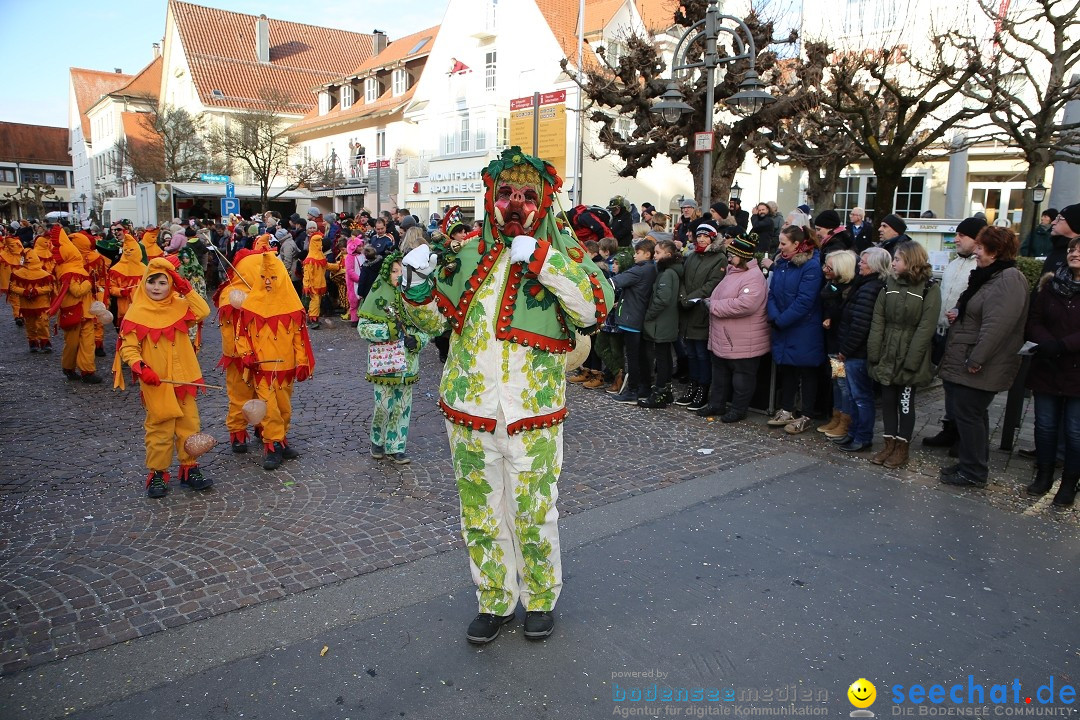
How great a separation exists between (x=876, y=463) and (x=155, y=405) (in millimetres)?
5776

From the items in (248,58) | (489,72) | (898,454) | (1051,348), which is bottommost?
(898,454)

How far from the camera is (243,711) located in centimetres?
305

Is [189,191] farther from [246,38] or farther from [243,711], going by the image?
[243,711]

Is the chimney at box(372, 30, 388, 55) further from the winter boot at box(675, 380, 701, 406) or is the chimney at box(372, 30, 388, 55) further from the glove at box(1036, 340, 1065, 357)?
the glove at box(1036, 340, 1065, 357)

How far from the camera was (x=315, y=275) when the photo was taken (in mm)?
14281

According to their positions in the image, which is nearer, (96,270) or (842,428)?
(842,428)

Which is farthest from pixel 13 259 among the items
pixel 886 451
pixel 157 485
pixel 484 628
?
pixel 886 451

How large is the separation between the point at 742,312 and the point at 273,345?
4502 mm

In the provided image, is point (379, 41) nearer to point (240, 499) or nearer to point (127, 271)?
point (127, 271)

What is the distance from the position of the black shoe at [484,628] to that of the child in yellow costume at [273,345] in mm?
3184

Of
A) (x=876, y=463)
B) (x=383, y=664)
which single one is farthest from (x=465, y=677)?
(x=876, y=463)

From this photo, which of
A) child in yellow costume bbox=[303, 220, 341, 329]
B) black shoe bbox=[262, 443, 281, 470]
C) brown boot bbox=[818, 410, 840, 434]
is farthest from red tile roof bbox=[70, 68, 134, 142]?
brown boot bbox=[818, 410, 840, 434]

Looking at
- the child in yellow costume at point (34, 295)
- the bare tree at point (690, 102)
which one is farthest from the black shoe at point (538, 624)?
Result: the bare tree at point (690, 102)

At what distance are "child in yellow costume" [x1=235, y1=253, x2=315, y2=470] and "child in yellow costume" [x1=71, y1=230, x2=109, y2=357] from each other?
5.19m
